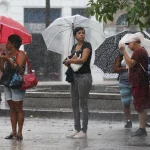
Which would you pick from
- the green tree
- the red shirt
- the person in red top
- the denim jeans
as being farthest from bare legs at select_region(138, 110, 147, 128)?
the green tree

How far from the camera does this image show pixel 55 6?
143 feet

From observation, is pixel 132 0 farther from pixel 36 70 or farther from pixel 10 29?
pixel 36 70

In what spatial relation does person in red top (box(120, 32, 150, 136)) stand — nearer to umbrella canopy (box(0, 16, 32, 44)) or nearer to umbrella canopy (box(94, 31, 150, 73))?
umbrella canopy (box(0, 16, 32, 44))

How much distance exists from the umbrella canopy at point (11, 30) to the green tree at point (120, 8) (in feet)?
5.86

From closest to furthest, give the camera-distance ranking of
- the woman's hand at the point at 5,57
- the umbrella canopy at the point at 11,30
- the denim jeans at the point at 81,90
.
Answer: the woman's hand at the point at 5,57, the denim jeans at the point at 81,90, the umbrella canopy at the point at 11,30

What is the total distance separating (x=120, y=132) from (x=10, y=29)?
7.96 feet

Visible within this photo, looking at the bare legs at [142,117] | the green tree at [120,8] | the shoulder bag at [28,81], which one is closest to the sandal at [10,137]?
the shoulder bag at [28,81]

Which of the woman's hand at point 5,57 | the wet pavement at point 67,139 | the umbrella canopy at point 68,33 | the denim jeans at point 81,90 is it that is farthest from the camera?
the umbrella canopy at point 68,33

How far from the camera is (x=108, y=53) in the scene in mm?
14500

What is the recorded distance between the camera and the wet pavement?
984 centimetres

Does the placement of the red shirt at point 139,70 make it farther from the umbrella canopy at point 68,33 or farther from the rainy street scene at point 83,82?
the umbrella canopy at point 68,33

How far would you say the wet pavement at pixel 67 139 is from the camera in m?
9.84

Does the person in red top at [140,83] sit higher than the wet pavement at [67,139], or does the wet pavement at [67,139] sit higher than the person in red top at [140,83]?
the person in red top at [140,83]

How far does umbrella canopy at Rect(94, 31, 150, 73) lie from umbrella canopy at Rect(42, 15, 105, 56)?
158 cm
